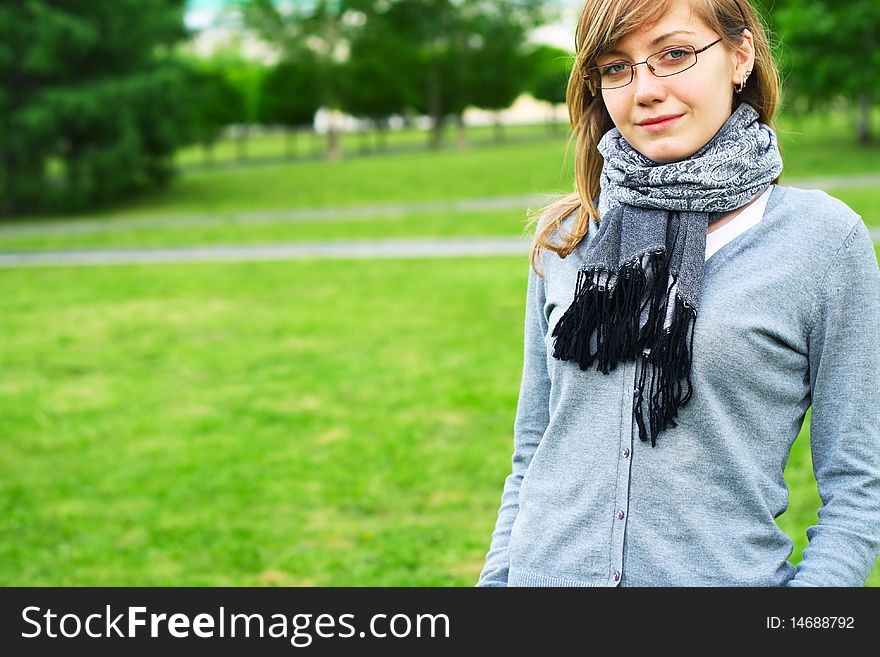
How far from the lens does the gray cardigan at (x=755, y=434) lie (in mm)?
1722

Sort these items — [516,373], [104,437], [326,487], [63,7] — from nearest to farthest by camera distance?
[326,487] → [104,437] → [516,373] → [63,7]

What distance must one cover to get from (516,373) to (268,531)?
3186 millimetres

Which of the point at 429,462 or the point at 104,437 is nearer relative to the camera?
the point at 429,462

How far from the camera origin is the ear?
183cm

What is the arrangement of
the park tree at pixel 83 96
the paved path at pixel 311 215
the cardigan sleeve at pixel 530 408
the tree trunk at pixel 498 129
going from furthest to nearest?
the tree trunk at pixel 498 129, the park tree at pixel 83 96, the paved path at pixel 311 215, the cardigan sleeve at pixel 530 408

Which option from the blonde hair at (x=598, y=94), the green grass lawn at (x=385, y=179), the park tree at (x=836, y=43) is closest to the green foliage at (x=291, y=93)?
the green grass lawn at (x=385, y=179)

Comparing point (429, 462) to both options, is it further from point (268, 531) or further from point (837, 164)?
point (837, 164)

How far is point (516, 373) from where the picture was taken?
8.14 meters

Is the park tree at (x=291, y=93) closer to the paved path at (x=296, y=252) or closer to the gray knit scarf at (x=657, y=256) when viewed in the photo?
the paved path at (x=296, y=252)

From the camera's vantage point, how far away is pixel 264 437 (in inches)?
270

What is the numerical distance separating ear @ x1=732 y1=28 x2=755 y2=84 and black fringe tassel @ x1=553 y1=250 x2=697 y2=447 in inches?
13.6

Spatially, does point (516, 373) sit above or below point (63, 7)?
below

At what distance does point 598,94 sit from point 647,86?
247 millimetres
